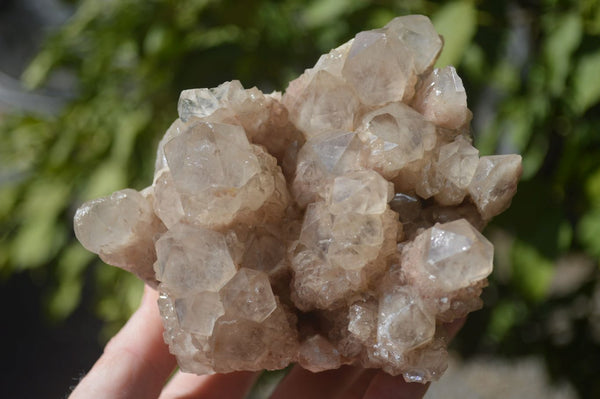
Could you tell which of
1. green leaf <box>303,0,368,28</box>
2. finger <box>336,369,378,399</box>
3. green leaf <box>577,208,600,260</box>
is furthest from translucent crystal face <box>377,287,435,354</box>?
green leaf <box>303,0,368,28</box>

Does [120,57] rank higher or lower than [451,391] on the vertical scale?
higher

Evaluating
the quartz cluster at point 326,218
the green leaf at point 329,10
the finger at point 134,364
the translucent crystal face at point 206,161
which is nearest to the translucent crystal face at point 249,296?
the quartz cluster at point 326,218

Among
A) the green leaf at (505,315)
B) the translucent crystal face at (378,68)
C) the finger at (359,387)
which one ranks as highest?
the translucent crystal face at (378,68)

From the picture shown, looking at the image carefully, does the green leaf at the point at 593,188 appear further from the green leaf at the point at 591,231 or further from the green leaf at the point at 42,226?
the green leaf at the point at 42,226

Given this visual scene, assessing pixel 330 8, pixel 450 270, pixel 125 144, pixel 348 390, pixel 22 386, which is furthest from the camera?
pixel 22 386

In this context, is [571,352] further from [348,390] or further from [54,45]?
[54,45]

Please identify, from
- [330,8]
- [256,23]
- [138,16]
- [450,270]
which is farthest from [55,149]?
[450,270]

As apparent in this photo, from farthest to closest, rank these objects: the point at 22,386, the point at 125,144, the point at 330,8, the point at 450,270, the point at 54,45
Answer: the point at 22,386 < the point at 54,45 < the point at 125,144 < the point at 330,8 < the point at 450,270
